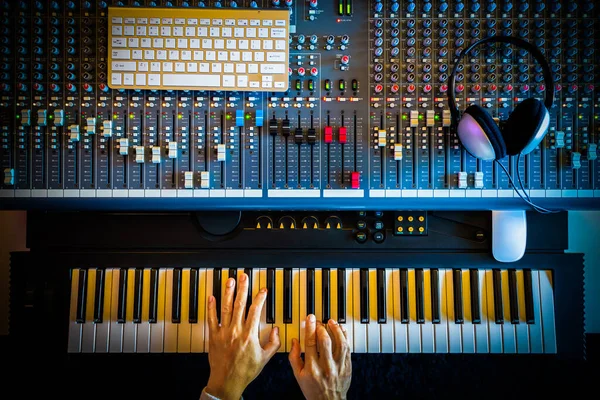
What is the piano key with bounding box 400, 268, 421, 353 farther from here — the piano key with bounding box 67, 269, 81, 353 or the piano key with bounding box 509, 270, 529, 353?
the piano key with bounding box 67, 269, 81, 353

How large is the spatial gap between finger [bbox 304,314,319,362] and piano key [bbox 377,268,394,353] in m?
0.28

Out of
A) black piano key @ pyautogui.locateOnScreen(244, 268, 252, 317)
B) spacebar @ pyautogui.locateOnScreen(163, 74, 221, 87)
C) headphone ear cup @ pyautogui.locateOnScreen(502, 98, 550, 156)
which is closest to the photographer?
headphone ear cup @ pyautogui.locateOnScreen(502, 98, 550, 156)

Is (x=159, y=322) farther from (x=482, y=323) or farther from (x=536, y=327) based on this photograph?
(x=536, y=327)

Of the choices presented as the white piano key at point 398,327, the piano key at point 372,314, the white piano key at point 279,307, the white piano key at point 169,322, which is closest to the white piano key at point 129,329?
the white piano key at point 169,322

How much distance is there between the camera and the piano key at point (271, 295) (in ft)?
4.77

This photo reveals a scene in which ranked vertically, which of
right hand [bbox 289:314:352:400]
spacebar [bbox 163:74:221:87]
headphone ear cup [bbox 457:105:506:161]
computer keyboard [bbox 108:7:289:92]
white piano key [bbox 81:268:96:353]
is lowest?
right hand [bbox 289:314:352:400]

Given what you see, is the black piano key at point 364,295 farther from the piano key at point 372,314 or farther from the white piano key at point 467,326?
the white piano key at point 467,326

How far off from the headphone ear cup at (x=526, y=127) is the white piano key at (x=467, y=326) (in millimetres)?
566

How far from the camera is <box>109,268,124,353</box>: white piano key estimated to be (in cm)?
145

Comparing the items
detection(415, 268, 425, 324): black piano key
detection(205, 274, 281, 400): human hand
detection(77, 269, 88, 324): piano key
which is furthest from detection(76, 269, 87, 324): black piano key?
detection(415, 268, 425, 324): black piano key

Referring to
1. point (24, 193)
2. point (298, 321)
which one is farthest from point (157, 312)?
point (24, 193)

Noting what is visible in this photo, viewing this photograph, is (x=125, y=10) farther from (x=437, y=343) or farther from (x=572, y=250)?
(x=572, y=250)

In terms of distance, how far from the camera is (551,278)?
1477mm

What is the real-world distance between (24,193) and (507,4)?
6.68 feet
